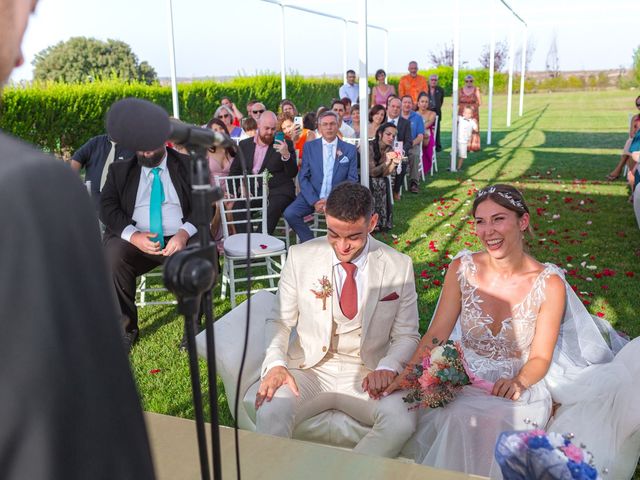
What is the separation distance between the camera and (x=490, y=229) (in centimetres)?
335

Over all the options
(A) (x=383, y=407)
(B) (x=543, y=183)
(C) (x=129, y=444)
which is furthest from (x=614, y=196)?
(C) (x=129, y=444)

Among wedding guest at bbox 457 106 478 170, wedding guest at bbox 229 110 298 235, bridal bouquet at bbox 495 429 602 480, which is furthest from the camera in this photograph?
wedding guest at bbox 457 106 478 170

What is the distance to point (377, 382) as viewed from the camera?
3164mm

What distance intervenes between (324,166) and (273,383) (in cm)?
518

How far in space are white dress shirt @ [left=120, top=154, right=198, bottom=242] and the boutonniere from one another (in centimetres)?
211

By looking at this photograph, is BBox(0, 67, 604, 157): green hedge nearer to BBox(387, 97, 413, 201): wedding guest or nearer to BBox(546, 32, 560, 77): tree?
BBox(387, 97, 413, 201): wedding guest

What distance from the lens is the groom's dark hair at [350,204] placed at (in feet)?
10.7

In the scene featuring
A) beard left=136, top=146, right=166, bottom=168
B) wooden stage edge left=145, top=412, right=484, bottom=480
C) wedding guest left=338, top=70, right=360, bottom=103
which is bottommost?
wooden stage edge left=145, top=412, right=484, bottom=480

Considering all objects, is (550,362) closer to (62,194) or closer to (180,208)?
(62,194)

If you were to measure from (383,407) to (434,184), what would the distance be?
10.8m

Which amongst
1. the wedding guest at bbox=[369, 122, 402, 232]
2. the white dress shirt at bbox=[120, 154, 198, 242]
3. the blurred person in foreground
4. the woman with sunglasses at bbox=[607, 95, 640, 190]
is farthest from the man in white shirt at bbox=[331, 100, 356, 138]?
the blurred person in foreground

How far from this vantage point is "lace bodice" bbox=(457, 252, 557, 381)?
129 inches

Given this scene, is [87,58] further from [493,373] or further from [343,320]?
[493,373]

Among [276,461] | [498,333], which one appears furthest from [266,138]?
[276,461]
